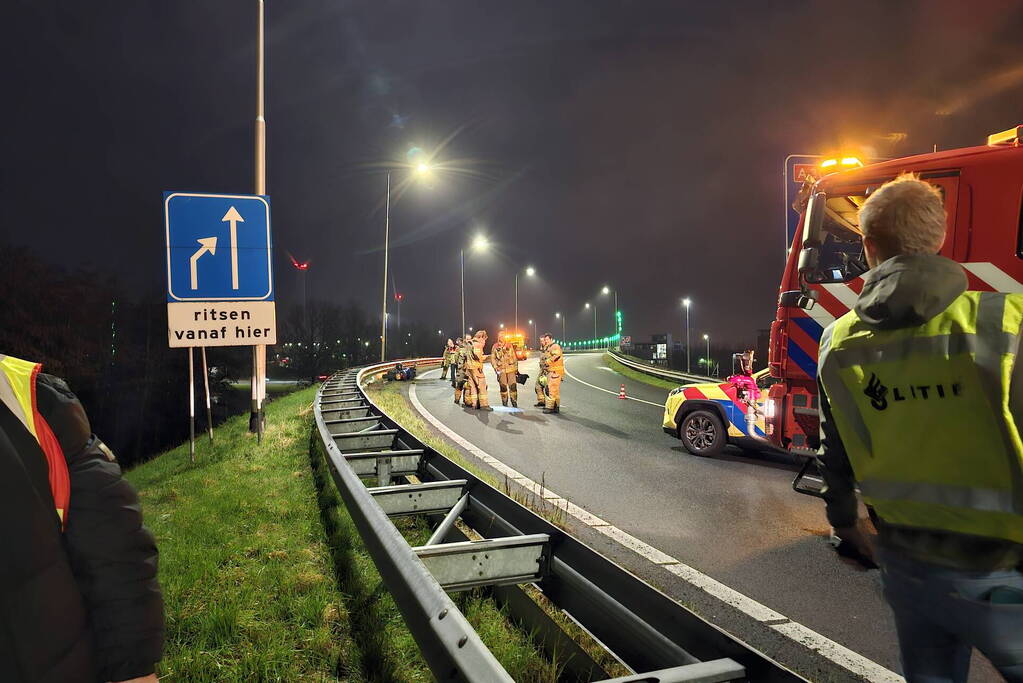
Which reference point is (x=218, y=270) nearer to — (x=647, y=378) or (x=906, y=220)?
(x=906, y=220)

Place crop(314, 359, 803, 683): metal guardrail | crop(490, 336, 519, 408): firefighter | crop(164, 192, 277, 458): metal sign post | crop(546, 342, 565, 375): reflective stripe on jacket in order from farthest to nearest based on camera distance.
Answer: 1. crop(490, 336, 519, 408): firefighter
2. crop(546, 342, 565, 375): reflective stripe on jacket
3. crop(164, 192, 277, 458): metal sign post
4. crop(314, 359, 803, 683): metal guardrail

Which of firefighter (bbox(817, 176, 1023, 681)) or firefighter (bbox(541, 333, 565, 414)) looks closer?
firefighter (bbox(817, 176, 1023, 681))

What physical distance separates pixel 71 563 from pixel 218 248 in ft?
24.3

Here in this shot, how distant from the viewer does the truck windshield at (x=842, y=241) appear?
20.2 ft

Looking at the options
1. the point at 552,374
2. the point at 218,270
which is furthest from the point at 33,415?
the point at 552,374

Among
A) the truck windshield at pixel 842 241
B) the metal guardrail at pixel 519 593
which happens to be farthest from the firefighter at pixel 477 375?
the metal guardrail at pixel 519 593

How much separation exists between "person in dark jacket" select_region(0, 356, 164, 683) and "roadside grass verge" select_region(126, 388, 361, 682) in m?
1.48

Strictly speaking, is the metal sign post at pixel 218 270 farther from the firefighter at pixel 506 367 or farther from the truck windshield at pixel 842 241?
the firefighter at pixel 506 367

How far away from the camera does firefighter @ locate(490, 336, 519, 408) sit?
1622 centimetres

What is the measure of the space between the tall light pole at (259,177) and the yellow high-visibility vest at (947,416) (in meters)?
8.71

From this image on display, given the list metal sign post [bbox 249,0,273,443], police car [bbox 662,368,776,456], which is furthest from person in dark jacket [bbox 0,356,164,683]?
metal sign post [bbox 249,0,273,443]

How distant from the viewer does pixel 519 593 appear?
322 cm

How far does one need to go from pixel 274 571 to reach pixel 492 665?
8.75 feet

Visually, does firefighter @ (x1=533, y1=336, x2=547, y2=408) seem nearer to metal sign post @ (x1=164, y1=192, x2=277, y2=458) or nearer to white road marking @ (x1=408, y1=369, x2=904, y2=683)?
metal sign post @ (x1=164, y1=192, x2=277, y2=458)
